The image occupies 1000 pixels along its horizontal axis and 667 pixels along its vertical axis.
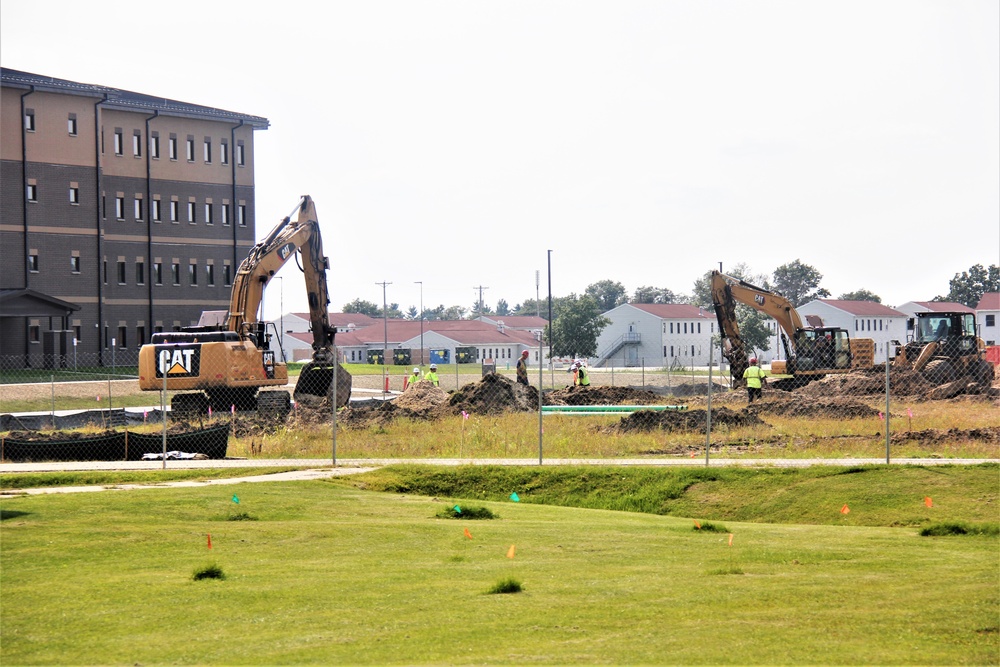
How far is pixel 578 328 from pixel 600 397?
3049 inches

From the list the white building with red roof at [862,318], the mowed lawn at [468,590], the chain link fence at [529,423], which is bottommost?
the mowed lawn at [468,590]

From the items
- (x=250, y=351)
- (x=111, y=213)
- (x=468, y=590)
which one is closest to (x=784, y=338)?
(x=250, y=351)

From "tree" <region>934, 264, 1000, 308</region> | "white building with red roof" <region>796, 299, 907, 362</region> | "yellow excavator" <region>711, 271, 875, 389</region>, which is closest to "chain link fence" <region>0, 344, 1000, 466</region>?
"yellow excavator" <region>711, 271, 875, 389</region>

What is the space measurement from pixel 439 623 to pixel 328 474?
13162 millimetres

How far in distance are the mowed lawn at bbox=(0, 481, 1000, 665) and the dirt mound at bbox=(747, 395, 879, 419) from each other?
21.0 m

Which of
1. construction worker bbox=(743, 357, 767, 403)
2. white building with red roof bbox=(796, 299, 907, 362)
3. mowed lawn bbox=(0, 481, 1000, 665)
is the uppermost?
white building with red roof bbox=(796, 299, 907, 362)

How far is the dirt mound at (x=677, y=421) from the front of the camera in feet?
105

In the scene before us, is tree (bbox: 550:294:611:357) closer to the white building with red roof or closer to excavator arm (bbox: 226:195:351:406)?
the white building with red roof

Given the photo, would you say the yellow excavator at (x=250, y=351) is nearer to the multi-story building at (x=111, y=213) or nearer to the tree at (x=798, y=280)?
the multi-story building at (x=111, y=213)

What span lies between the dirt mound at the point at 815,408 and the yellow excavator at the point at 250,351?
14.4 meters

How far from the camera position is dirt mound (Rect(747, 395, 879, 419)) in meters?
36.1

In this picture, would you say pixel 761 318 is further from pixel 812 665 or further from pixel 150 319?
pixel 812 665

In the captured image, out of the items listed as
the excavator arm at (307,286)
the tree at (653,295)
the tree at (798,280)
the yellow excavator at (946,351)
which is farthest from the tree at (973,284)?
the excavator arm at (307,286)

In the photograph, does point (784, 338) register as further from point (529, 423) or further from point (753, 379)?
point (529, 423)
